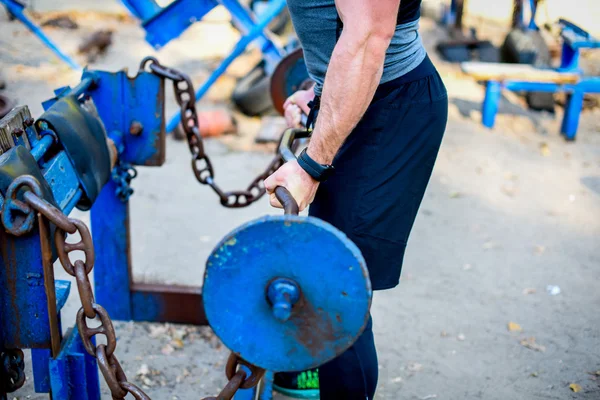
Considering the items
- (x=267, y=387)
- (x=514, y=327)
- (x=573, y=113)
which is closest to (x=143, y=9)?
(x=267, y=387)

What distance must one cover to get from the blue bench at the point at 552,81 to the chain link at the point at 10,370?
479cm

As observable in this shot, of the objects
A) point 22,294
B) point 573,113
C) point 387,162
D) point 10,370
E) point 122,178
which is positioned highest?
point 387,162

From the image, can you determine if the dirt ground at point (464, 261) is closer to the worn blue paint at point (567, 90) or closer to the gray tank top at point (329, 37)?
the worn blue paint at point (567, 90)

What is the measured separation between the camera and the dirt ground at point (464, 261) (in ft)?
9.40

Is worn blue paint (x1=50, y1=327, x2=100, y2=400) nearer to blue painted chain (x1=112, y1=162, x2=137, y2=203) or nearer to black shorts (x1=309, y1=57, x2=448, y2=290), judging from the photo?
black shorts (x1=309, y1=57, x2=448, y2=290)

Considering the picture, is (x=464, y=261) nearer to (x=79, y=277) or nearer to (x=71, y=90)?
(x=71, y=90)

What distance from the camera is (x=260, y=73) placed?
609cm

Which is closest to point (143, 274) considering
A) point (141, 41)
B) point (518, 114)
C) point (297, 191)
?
point (297, 191)

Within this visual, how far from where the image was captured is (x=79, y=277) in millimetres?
1488

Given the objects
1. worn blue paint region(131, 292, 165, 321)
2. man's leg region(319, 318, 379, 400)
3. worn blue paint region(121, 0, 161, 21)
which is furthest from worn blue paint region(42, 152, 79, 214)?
worn blue paint region(121, 0, 161, 21)

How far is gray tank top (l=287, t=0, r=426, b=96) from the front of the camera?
70.2 inches

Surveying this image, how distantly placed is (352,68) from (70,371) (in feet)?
3.58

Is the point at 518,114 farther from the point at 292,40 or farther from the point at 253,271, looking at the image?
the point at 253,271

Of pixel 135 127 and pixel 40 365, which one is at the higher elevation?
pixel 135 127
